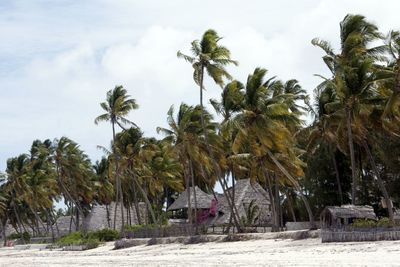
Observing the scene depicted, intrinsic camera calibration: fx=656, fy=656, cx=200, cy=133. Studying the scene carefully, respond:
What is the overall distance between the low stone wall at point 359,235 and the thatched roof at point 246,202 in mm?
23044

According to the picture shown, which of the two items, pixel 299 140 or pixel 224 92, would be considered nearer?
pixel 224 92

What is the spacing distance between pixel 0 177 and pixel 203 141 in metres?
39.5

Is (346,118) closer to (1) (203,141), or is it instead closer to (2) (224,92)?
(2) (224,92)

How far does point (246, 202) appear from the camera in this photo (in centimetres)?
5209

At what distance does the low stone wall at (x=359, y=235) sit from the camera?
2566cm

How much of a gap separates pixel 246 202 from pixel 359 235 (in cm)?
2561

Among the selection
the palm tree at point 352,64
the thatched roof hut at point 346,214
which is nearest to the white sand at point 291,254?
the thatched roof hut at point 346,214

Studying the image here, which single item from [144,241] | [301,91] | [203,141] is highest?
[301,91]

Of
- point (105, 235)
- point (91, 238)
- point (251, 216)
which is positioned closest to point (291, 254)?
point (251, 216)

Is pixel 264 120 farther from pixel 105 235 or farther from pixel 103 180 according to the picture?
pixel 103 180

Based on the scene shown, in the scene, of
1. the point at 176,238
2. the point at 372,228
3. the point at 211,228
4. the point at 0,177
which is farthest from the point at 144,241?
the point at 0,177

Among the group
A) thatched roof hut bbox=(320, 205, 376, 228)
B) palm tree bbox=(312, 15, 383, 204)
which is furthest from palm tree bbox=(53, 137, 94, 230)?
thatched roof hut bbox=(320, 205, 376, 228)

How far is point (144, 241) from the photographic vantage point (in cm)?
4291

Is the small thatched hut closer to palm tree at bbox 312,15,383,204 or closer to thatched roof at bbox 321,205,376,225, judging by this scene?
palm tree at bbox 312,15,383,204
